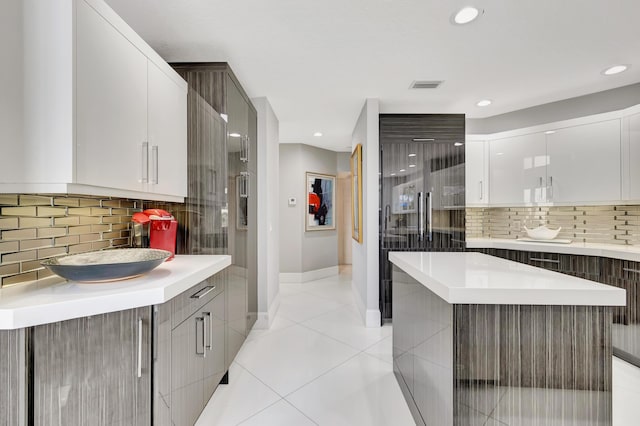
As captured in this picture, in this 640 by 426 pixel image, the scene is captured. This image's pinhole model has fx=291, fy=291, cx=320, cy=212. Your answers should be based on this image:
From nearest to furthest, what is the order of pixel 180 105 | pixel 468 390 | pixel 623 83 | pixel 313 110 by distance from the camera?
pixel 468 390
pixel 180 105
pixel 623 83
pixel 313 110

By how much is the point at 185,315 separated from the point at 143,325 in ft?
1.00

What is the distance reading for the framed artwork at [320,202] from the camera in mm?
5418

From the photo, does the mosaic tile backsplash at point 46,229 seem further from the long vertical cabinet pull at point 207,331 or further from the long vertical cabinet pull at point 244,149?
the long vertical cabinet pull at point 244,149

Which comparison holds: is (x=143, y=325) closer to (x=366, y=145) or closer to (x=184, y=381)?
(x=184, y=381)

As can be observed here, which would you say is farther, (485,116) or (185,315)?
(485,116)

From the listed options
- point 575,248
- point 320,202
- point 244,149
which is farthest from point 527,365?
point 320,202

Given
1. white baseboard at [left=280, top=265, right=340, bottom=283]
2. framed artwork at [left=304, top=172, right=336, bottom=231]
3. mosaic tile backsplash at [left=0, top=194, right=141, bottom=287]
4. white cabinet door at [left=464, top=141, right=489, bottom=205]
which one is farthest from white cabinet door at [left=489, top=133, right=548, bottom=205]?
mosaic tile backsplash at [left=0, top=194, right=141, bottom=287]

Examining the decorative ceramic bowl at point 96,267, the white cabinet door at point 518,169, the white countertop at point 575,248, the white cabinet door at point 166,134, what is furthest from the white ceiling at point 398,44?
the white countertop at point 575,248

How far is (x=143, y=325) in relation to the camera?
1174 millimetres

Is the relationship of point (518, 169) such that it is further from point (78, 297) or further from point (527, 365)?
point (78, 297)

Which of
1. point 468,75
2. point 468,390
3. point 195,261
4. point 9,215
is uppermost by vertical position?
point 468,75

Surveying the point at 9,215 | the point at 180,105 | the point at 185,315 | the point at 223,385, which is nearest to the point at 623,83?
the point at 180,105

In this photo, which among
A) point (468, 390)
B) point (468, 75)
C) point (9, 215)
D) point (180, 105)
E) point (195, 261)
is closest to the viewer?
point (468, 390)

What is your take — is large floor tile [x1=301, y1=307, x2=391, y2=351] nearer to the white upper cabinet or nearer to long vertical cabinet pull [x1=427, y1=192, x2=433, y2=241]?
long vertical cabinet pull [x1=427, y1=192, x2=433, y2=241]
